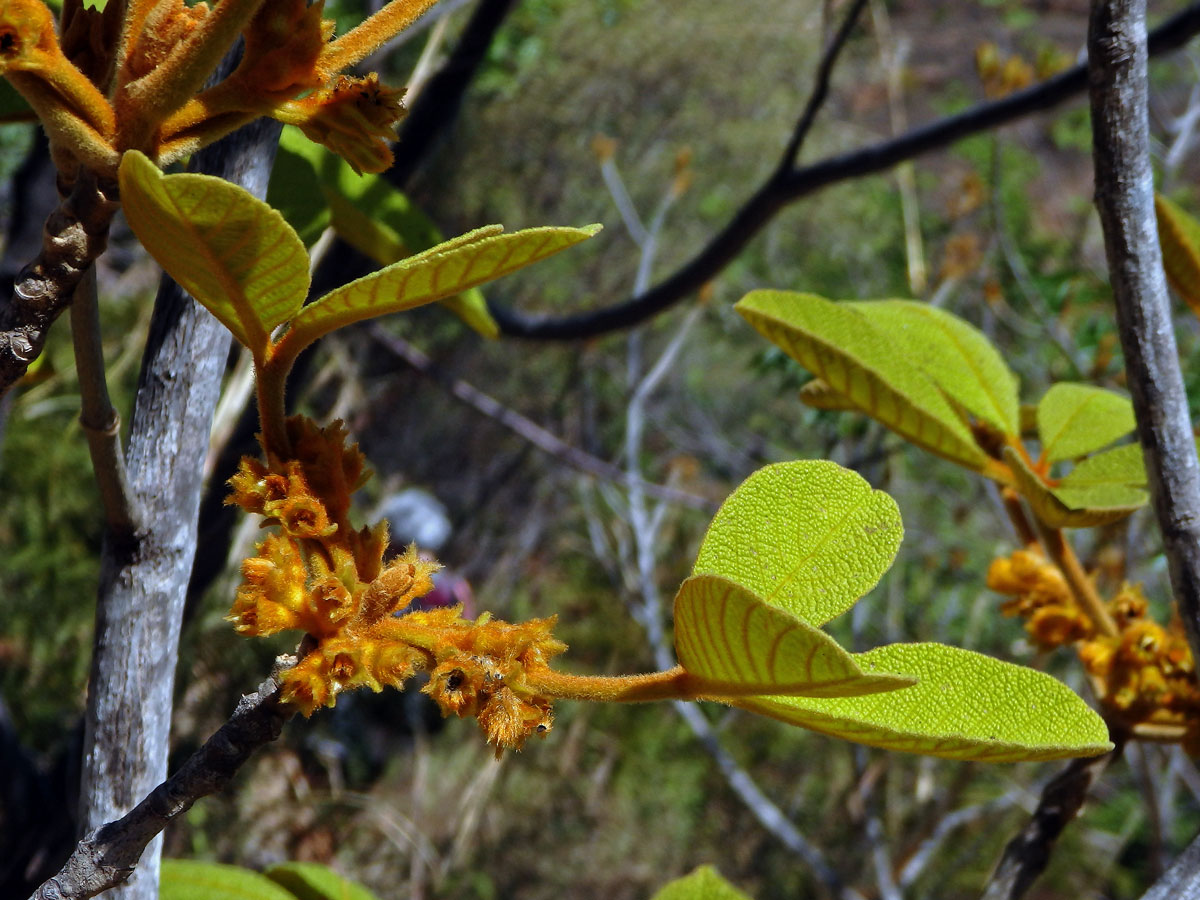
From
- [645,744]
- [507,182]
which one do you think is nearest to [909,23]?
[507,182]

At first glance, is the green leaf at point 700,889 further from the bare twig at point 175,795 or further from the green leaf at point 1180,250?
the green leaf at point 1180,250

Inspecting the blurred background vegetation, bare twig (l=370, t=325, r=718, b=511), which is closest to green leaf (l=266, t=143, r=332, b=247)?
the blurred background vegetation

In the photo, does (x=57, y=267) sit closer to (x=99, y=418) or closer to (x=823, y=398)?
(x=99, y=418)

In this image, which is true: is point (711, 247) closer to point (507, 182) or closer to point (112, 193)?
point (112, 193)

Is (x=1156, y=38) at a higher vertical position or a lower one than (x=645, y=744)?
higher

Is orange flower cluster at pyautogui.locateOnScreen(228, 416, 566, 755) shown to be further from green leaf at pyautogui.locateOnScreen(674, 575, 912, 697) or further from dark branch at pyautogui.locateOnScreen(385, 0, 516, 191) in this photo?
dark branch at pyautogui.locateOnScreen(385, 0, 516, 191)

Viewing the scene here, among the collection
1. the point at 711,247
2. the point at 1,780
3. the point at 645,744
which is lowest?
the point at 645,744
